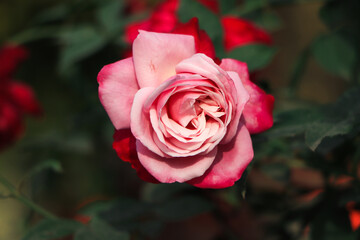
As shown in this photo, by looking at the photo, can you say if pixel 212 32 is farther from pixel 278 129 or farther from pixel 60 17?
pixel 60 17

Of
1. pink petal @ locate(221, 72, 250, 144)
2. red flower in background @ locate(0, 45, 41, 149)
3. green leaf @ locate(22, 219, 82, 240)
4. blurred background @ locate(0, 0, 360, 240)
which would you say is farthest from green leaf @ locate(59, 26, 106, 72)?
pink petal @ locate(221, 72, 250, 144)

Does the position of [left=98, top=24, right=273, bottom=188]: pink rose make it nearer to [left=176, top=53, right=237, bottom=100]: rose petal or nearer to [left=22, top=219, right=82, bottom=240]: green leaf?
[left=176, top=53, right=237, bottom=100]: rose petal

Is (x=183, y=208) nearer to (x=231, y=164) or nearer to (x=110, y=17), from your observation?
(x=231, y=164)

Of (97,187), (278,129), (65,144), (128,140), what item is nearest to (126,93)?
(128,140)

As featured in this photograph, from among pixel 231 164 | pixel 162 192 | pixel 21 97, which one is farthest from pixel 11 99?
pixel 231 164

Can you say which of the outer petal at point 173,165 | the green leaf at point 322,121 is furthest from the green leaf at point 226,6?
the outer petal at point 173,165

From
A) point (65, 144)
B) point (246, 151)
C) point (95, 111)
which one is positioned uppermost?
point (246, 151)

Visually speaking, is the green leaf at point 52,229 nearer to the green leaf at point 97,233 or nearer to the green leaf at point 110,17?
the green leaf at point 97,233
